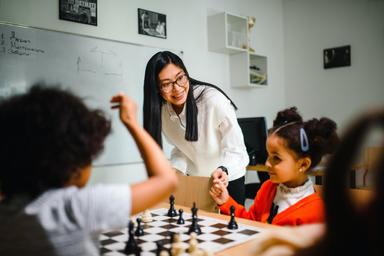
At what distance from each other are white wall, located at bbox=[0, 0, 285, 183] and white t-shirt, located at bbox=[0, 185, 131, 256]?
8.04 ft

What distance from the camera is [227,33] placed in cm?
420

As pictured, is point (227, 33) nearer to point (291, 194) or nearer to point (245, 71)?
point (245, 71)

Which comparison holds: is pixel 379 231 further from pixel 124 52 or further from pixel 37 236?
pixel 124 52

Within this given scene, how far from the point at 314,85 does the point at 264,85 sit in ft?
2.66

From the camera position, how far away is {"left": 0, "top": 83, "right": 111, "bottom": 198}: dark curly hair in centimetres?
79

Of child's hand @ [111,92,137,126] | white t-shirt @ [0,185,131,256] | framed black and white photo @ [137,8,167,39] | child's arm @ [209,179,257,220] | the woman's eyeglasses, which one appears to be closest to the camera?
white t-shirt @ [0,185,131,256]

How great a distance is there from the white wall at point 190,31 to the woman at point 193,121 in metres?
1.28

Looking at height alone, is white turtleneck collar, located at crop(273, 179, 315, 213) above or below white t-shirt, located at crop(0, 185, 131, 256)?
below

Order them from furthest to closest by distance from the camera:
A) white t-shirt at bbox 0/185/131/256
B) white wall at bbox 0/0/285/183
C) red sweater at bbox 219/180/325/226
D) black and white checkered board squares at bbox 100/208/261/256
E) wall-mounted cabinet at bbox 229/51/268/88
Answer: wall-mounted cabinet at bbox 229/51/268/88 → white wall at bbox 0/0/285/183 → red sweater at bbox 219/180/325/226 → black and white checkered board squares at bbox 100/208/261/256 → white t-shirt at bbox 0/185/131/256

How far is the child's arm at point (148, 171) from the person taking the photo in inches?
32.9

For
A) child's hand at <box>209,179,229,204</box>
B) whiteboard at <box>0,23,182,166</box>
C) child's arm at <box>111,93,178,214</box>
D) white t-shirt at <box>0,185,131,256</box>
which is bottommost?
child's hand at <box>209,179,229,204</box>

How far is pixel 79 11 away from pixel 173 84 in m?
1.59

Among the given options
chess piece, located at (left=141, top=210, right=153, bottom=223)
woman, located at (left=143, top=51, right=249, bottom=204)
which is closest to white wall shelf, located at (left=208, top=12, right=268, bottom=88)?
woman, located at (left=143, top=51, right=249, bottom=204)

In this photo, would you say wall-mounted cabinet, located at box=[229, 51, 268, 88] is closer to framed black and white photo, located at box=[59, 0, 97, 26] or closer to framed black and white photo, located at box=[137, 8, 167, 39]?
framed black and white photo, located at box=[137, 8, 167, 39]
